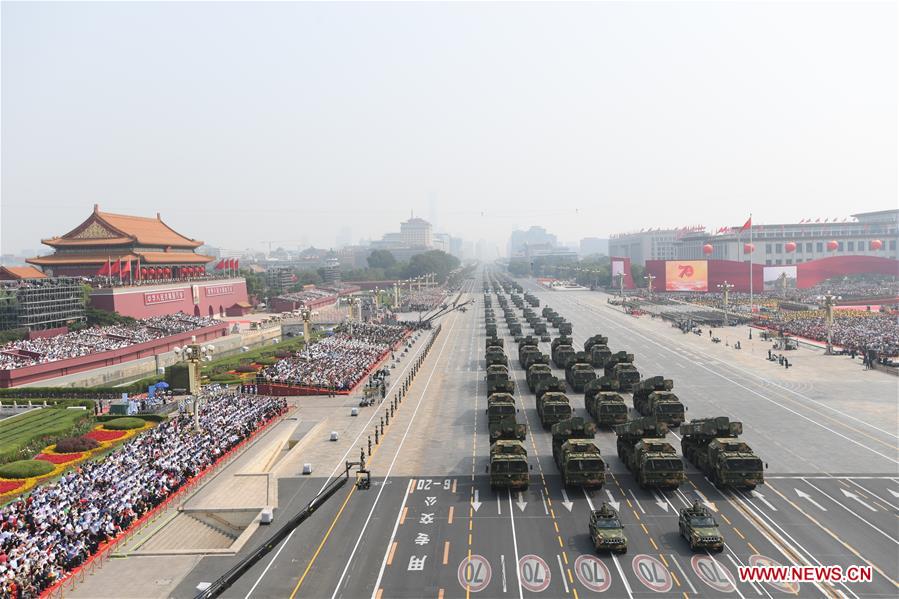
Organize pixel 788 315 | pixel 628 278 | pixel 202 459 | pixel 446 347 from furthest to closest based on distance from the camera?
pixel 628 278
pixel 788 315
pixel 446 347
pixel 202 459

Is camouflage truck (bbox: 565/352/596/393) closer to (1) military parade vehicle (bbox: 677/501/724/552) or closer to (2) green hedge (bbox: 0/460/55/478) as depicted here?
(1) military parade vehicle (bbox: 677/501/724/552)

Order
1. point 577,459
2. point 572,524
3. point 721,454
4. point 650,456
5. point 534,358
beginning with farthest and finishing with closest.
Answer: point 534,358 → point 721,454 → point 577,459 → point 650,456 → point 572,524

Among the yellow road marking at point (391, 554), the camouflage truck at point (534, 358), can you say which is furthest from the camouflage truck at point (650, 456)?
the camouflage truck at point (534, 358)

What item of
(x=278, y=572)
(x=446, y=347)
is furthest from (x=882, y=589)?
(x=446, y=347)

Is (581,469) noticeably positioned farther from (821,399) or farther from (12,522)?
(821,399)

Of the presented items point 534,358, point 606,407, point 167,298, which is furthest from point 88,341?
point 606,407

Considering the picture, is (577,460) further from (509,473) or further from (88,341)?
(88,341)

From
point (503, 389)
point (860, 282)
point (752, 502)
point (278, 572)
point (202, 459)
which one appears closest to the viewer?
point (278, 572)

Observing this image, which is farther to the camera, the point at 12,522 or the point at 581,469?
the point at 581,469
